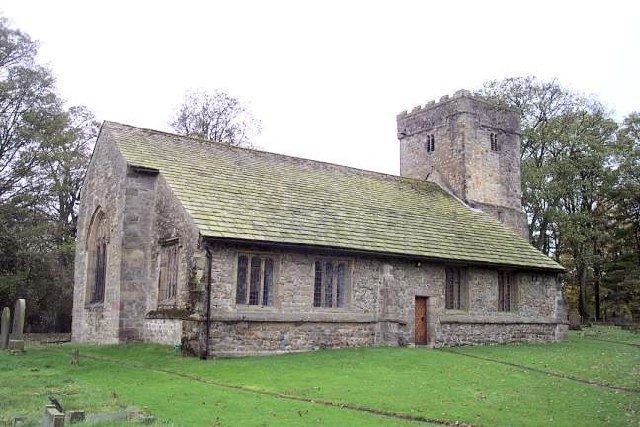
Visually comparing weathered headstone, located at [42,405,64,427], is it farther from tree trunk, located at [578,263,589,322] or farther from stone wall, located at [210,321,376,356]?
tree trunk, located at [578,263,589,322]

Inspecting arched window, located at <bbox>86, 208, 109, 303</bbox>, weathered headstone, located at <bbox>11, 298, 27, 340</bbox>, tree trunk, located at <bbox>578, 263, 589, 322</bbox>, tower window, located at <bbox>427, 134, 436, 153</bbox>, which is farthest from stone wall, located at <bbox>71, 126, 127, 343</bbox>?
tree trunk, located at <bbox>578, 263, 589, 322</bbox>

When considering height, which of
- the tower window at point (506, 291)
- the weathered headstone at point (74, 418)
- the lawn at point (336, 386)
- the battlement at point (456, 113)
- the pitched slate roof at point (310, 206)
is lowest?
the lawn at point (336, 386)

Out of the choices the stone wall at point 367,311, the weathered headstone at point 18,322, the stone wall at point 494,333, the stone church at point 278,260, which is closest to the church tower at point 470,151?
the stone church at point 278,260

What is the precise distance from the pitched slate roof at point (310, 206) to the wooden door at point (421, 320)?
6.32 ft

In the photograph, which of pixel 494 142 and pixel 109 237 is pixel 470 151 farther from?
pixel 109 237

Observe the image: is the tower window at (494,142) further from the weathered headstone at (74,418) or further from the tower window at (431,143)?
the weathered headstone at (74,418)

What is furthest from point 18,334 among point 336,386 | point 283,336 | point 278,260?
point 336,386

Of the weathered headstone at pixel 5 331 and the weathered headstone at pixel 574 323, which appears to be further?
the weathered headstone at pixel 574 323

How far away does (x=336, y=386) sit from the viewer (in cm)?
1475

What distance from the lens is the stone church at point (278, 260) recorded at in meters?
20.6

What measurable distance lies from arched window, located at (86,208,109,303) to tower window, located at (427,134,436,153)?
19270mm

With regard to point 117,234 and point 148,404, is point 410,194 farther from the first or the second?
point 148,404

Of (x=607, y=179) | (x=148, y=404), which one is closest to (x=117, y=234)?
(x=148, y=404)

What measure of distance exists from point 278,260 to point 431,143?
721 inches
